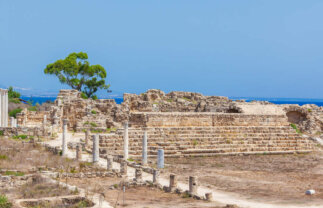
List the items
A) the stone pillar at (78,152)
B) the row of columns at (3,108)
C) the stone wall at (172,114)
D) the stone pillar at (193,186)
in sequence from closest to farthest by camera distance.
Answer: the stone pillar at (193,186) < the stone pillar at (78,152) < the stone wall at (172,114) < the row of columns at (3,108)

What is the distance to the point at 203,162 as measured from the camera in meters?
24.5

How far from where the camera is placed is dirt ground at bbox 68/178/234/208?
539 inches

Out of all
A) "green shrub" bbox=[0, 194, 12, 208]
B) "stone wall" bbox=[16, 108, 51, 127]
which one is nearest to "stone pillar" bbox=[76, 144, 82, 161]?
"green shrub" bbox=[0, 194, 12, 208]

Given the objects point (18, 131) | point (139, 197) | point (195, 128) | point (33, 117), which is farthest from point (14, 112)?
point (139, 197)

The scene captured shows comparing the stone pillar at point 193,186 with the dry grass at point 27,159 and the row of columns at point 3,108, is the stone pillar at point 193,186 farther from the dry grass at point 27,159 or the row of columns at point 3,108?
the row of columns at point 3,108

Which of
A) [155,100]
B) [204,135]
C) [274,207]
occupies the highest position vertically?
[155,100]

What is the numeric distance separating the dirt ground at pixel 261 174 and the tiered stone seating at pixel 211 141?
948mm

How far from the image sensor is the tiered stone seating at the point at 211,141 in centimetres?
2616

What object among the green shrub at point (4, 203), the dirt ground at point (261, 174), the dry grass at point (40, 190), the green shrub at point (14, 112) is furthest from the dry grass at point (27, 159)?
the green shrub at point (14, 112)

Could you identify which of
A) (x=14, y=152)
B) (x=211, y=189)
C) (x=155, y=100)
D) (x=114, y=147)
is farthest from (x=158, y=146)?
(x=155, y=100)

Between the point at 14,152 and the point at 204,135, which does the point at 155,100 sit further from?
the point at 14,152

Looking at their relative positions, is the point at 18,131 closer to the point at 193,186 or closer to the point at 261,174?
Result: the point at 261,174

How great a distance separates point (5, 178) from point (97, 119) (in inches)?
895

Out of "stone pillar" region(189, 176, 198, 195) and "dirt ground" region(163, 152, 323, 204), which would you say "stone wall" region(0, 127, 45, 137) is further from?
"stone pillar" region(189, 176, 198, 195)
